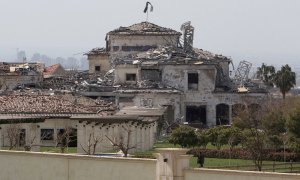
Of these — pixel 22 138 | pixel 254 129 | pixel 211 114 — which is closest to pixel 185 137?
pixel 254 129

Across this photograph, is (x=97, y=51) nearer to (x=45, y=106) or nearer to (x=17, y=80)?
(x=17, y=80)

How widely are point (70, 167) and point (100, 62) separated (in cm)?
7288

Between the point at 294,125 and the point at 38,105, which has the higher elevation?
the point at 38,105

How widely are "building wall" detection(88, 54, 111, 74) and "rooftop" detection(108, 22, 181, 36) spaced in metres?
6.57

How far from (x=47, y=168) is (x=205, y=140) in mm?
26633

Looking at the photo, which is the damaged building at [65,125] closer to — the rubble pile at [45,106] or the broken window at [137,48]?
the rubble pile at [45,106]

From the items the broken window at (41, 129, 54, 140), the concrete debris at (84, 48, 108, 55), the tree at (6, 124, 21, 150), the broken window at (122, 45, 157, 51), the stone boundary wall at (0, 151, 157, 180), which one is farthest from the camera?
the concrete debris at (84, 48, 108, 55)

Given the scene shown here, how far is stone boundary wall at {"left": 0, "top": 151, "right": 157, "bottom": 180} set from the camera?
26344mm

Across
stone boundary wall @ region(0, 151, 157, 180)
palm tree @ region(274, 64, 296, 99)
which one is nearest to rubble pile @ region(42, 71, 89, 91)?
palm tree @ region(274, 64, 296, 99)

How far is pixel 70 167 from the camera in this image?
28.2m

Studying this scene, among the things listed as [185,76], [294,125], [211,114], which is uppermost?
[185,76]

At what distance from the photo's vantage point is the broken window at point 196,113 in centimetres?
8225

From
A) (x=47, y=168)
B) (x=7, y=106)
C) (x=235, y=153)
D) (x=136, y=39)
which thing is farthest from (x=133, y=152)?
(x=136, y=39)

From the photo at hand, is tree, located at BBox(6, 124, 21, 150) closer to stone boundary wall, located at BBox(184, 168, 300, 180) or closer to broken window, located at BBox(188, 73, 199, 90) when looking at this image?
stone boundary wall, located at BBox(184, 168, 300, 180)
